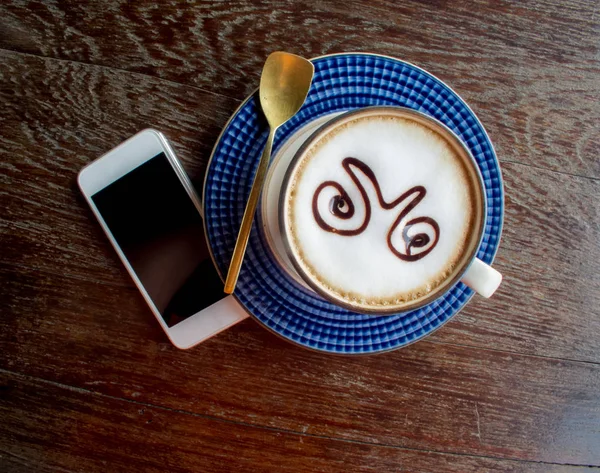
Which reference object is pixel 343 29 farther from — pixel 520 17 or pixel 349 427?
pixel 349 427

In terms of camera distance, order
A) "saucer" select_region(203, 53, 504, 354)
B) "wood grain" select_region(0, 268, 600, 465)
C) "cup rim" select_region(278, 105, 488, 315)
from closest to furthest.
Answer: "cup rim" select_region(278, 105, 488, 315)
"saucer" select_region(203, 53, 504, 354)
"wood grain" select_region(0, 268, 600, 465)

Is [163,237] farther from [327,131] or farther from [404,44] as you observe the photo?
[404,44]

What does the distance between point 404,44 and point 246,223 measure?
36 centimetres

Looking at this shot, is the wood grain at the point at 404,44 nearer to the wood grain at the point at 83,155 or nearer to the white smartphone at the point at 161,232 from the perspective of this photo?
the wood grain at the point at 83,155

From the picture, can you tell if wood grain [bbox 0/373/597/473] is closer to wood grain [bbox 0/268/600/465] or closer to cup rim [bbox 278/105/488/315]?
wood grain [bbox 0/268/600/465]

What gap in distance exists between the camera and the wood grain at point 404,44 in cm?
74

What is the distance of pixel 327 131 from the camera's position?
0.54 meters

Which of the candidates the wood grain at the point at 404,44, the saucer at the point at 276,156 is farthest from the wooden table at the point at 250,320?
the saucer at the point at 276,156

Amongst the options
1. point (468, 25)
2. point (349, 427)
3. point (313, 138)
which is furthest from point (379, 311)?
point (468, 25)

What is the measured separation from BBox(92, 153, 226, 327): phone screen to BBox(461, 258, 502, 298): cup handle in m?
0.33

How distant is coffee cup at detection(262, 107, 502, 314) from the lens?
54 cm

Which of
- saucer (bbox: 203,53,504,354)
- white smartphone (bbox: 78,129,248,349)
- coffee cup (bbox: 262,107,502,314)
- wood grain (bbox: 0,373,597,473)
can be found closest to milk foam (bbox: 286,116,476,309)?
coffee cup (bbox: 262,107,502,314)

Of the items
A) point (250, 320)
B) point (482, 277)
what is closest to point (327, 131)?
point (482, 277)

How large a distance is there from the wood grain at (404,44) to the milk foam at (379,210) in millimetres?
258
